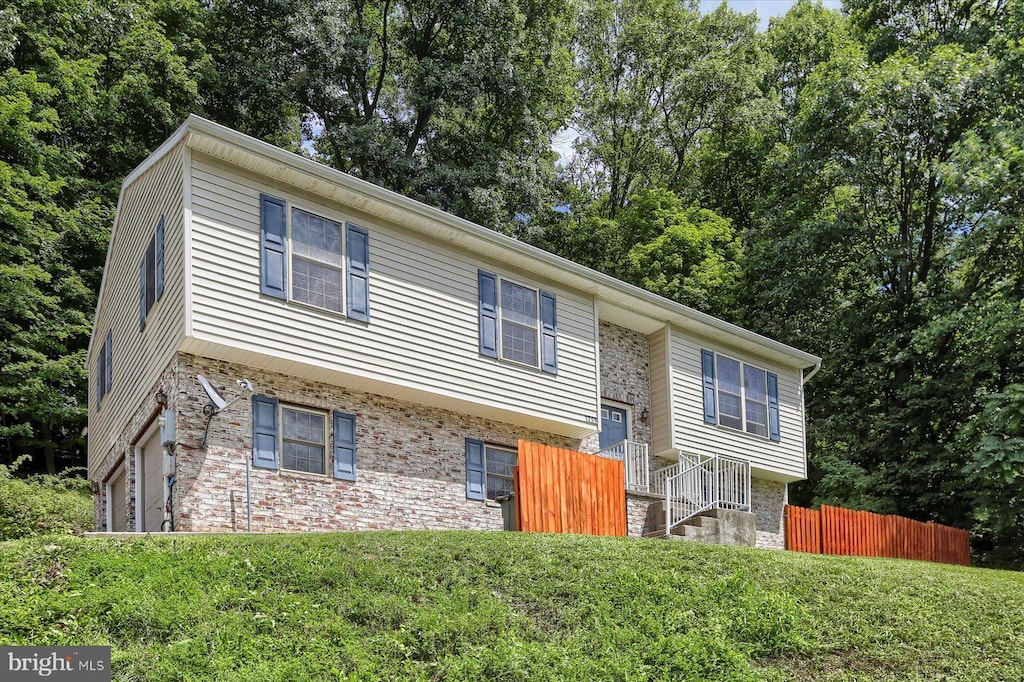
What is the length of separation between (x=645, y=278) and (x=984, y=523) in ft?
41.1

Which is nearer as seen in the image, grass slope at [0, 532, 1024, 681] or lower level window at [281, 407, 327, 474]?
grass slope at [0, 532, 1024, 681]

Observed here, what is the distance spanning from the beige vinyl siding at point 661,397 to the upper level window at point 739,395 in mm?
1117

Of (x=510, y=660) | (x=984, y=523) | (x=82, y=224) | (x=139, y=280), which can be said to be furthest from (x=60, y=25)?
(x=984, y=523)

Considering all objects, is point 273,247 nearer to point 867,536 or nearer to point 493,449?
point 493,449

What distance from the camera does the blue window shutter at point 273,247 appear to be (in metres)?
14.8

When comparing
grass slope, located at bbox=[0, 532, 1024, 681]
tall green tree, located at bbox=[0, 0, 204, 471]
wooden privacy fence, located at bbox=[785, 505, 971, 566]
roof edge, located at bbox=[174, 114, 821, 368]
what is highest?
tall green tree, located at bbox=[0, 0, 204, 471]

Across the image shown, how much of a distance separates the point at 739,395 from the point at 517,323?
6.85 m

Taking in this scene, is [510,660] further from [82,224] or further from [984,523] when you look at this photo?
[82,224]

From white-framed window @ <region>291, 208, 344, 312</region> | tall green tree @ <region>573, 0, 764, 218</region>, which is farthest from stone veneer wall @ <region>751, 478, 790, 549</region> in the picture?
tall green tree @ <region>573, 0, 764, 218</region>

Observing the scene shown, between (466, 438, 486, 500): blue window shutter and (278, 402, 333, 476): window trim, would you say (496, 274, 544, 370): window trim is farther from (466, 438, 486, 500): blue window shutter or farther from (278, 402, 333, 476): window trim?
(278, 402, 333, 476): window trim

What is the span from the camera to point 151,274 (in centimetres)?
1616

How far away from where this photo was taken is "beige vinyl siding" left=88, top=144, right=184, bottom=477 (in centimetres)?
1477

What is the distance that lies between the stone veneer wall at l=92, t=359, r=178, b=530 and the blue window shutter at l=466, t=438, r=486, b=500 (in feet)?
16.8

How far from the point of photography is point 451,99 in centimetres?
3275
